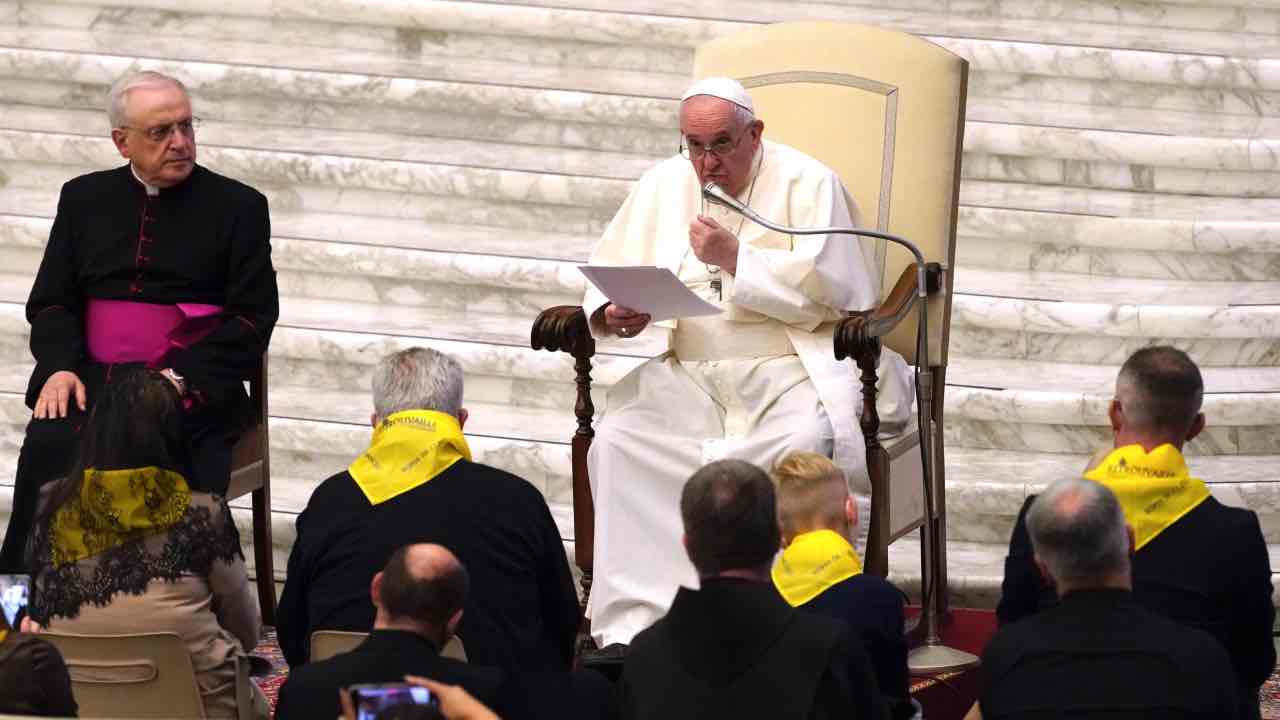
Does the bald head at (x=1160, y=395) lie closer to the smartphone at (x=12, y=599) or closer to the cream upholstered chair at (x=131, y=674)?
the cream upholstered chair at (x=131, y=674)

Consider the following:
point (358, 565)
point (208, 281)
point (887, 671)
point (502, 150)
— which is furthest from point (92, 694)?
point (502, 150)

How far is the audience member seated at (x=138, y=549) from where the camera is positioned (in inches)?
151

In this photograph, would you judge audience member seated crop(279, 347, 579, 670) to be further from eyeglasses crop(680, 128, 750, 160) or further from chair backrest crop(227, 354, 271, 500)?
eyeglasses crop(680, 128, 750, 160)

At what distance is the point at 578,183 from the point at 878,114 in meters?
1.83

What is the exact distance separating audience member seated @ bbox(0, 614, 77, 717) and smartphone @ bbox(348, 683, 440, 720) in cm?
51

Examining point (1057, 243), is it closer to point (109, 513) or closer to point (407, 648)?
point (109, 513)

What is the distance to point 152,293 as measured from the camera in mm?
5234

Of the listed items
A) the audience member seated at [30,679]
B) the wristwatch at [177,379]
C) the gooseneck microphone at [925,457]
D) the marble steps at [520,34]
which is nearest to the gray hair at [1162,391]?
the gooseneck microphone at [925,457]

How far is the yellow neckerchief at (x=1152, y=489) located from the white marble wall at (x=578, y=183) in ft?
7.32

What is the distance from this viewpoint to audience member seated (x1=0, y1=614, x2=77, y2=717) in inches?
113

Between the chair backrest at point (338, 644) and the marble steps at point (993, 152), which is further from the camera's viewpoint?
the marble steps at point (993, 152)

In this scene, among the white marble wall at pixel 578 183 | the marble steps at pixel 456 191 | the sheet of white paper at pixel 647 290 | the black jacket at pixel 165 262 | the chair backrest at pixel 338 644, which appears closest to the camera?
the chair backrest at pixel 338 644

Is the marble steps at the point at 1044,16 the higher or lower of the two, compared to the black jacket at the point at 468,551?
higher

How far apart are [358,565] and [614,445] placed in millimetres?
1453
